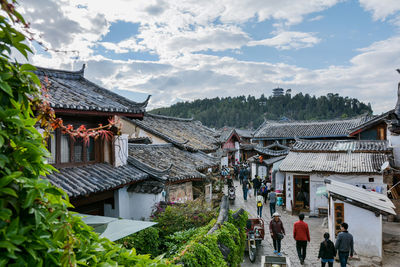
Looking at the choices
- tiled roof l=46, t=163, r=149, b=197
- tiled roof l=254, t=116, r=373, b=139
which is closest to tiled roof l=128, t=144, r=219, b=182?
tiled roof l=46, t=163, r=149, b=197

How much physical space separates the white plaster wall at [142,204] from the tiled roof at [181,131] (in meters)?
8.99

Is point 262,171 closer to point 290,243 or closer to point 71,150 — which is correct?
point 290,243

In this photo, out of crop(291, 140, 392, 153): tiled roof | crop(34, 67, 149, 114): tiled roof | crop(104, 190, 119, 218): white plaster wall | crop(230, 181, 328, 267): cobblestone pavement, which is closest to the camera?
crop(34, 67, 149, 114): tiled roof

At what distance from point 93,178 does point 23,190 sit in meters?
6.79

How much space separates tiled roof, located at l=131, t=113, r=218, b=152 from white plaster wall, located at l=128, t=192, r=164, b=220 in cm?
899

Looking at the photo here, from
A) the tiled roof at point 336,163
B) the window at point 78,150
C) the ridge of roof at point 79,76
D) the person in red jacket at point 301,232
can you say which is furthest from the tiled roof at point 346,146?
the window at point 78,150

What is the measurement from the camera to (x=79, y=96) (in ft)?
Result: 28.5

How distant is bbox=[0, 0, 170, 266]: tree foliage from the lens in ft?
5.34

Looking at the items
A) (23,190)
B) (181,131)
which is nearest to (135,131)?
(181,131)

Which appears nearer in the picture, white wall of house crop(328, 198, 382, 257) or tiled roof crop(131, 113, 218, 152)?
white wall of house crop(328, 198, 382, 257)

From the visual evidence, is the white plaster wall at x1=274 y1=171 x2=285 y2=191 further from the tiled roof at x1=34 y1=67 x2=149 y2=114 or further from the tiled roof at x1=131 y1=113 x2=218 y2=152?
the tiled roof at x1=34 y1=67 x2=149 y2=114

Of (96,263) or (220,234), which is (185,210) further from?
(96,263)

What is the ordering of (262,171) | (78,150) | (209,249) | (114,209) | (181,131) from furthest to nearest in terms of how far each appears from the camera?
(262,171)
(181,131)
(114,209)
(78,150)
(209,249)

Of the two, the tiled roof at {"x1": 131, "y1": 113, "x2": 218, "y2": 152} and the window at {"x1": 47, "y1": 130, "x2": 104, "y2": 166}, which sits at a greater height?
the tiled roof at {"x1": 131, "y1": 113, "x2": 218, "y2": 152}
